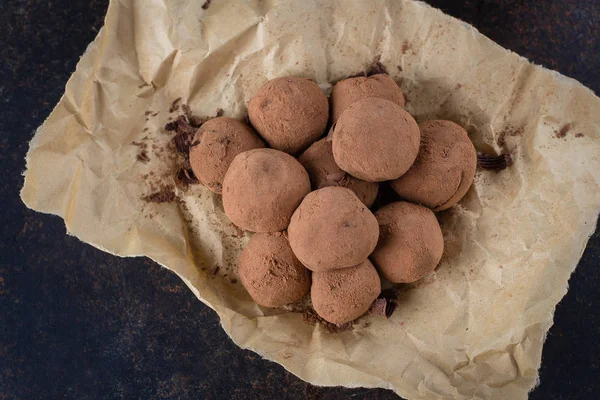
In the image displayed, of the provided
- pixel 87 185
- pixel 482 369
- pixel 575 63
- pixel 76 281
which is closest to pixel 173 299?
pixel 76 281

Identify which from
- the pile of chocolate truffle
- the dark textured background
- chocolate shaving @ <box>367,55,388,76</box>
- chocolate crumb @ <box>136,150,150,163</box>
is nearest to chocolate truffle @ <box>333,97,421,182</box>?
the pile of chocolate truffle

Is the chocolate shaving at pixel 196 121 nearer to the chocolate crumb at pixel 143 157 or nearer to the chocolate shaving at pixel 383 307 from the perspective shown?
the chocolate crumb at pixel 143 157

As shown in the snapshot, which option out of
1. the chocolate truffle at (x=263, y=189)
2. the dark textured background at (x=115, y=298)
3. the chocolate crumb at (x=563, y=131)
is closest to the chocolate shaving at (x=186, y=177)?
the chocolate truffle at (x=263, y=189)

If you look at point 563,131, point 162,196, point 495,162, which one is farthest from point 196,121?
point 563,131

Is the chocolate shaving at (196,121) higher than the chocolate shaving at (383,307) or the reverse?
higher

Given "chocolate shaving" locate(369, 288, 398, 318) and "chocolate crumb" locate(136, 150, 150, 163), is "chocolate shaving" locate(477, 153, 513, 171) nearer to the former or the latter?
"chocolate shaving" locate(369, 288, 398, 318)
